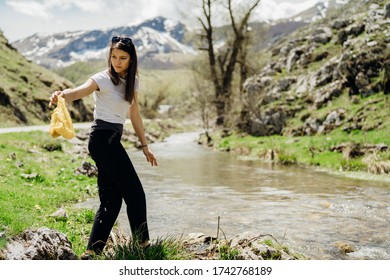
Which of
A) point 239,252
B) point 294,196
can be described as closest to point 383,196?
point 294,196

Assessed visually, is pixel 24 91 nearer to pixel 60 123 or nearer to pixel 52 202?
pixel 52 202

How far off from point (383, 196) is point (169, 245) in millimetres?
8516

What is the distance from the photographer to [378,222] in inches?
350

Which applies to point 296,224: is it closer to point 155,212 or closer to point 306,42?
point 155,212

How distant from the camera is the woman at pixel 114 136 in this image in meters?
5.43

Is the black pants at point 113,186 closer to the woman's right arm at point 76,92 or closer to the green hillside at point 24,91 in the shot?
the woman's right arm at point 76,92

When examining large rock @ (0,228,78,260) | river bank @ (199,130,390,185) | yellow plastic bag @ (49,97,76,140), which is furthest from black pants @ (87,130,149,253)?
river bank @ (199,130,390,185)

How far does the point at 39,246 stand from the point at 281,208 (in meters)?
6.84

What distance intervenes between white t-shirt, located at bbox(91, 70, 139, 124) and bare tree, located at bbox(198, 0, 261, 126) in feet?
121

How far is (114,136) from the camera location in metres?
5.46

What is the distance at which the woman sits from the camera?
543 cm

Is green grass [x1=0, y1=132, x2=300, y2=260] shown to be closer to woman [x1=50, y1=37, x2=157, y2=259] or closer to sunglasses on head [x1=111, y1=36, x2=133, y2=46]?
woman [x1=50, y1=37, x2=157, y2=259]

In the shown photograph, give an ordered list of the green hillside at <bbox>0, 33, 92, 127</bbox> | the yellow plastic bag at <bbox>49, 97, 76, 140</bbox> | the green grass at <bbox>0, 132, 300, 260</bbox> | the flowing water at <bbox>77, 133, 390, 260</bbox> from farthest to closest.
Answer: the green hillside at <bbox>0, 33, 92, 127</bbox> < the flowing water at <bbox>77, 133, 390, 260</bbox> < the green grass at <bbox>0, 132, 300, 260</bbox> < the yellow plastic bag at <bbox>49, 97, 76, 140</bbox>

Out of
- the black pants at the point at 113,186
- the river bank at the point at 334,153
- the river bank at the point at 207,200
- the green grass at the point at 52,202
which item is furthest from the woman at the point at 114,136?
the river bank at the point at 334,153
